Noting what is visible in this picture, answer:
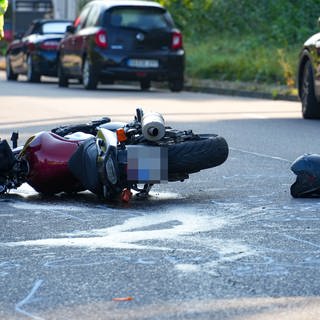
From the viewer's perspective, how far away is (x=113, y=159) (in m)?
8.85

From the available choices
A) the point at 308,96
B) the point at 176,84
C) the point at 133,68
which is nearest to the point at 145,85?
the point at 176,84

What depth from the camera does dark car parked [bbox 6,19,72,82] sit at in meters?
31.8

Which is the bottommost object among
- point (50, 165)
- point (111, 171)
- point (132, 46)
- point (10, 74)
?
point (10, 74)

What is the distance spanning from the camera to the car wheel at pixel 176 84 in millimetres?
27253

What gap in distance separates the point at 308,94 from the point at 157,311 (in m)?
12.7

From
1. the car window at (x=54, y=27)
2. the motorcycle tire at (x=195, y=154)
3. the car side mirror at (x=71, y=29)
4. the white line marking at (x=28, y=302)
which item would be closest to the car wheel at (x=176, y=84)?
the car side mirror at (x=71, y=29)

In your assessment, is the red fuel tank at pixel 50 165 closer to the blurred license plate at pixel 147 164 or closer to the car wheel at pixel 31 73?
the blurred license plate at pixel 147 164

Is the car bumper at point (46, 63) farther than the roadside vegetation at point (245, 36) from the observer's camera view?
Yes

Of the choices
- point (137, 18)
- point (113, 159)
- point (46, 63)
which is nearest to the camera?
point (113, 159)

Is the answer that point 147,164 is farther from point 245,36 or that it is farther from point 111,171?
point 245,36

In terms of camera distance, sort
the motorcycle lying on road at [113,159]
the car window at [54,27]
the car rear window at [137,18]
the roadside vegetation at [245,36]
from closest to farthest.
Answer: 1. the motorcycle lying on road at [113,159]
2. the car rear window at [137,18]
3. the roadside vegetation at [245,36]
4. the car window at [54,27]

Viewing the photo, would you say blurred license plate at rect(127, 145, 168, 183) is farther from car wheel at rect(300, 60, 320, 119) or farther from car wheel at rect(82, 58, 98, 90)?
car wheel at rect(82, 58, 98, 90)

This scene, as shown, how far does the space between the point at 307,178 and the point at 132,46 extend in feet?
57.7

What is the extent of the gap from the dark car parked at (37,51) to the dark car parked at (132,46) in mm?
4461
